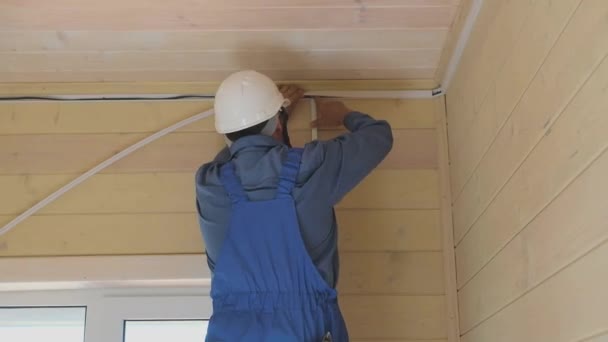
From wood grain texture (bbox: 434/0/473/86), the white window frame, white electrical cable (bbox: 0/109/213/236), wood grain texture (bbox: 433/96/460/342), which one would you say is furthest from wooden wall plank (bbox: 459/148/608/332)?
white electrical cable (bbox: 0/109/213/236)

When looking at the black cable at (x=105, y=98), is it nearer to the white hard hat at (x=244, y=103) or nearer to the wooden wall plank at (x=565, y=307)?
the white hard hat at (x=244, y=103)

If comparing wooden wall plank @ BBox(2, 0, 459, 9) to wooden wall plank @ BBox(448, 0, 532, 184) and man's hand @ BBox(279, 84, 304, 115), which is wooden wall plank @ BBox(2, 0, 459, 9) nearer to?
wooden wall plank @ BBox(448, 0, 532, 184)

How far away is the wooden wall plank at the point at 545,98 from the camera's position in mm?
1001

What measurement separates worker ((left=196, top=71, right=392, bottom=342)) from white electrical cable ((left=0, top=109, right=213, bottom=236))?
18.8 inches

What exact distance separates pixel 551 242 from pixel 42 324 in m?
1.65

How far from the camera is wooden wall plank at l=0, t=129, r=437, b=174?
6.85 feet

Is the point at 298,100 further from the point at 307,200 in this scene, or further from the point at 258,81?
the point at 307,200

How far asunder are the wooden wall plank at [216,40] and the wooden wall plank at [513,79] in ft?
0.96

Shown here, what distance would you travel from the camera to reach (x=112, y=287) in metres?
2.09

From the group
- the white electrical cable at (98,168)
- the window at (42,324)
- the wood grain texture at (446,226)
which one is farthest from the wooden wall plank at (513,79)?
the window at (42,324)

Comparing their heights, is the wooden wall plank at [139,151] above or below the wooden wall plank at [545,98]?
above

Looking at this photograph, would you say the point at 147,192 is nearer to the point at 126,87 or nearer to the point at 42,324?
the point at 126,87

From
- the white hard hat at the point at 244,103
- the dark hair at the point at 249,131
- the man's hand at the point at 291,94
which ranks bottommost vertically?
the dark hair at the point at 249,131

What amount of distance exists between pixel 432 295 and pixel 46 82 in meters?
1.34
